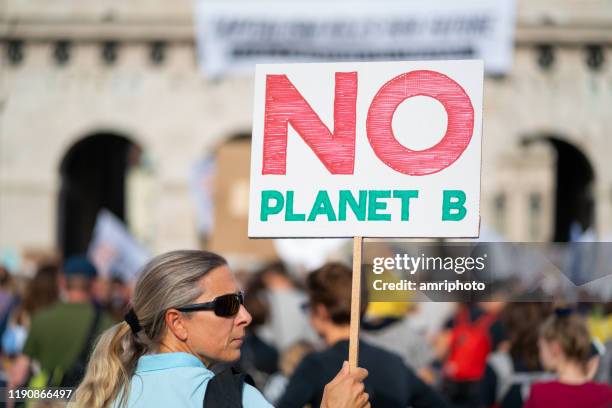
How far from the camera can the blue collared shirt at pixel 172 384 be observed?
3115 millimetres

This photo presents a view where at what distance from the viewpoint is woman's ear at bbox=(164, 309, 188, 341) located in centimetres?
327

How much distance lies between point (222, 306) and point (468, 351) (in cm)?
634

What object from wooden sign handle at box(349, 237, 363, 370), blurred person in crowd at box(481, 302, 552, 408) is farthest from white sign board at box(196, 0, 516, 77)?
wooden sign handle at box(349, 237, 363, 370)

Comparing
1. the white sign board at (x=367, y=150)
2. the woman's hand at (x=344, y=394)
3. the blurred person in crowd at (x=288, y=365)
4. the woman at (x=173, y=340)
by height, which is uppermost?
the white sign board at (x=367, y=150)

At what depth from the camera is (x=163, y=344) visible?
3293mm

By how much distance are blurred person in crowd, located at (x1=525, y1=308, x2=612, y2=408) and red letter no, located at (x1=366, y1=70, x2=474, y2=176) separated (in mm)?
1437

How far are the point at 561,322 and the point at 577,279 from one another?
102 centimetres

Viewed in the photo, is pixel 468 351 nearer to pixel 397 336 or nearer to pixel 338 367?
pixel 397 336

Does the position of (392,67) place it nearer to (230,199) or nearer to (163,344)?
(163,344)

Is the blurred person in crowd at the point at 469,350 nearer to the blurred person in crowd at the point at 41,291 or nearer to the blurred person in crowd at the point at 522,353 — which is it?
the blurred person in crowd at the point at 522,353

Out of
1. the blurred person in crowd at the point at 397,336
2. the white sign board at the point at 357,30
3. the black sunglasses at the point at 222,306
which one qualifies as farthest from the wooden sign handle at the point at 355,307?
the white sign board at the point at 357,30

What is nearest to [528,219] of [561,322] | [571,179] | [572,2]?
[571,179]

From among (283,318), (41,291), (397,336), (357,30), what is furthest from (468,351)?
(357,30)

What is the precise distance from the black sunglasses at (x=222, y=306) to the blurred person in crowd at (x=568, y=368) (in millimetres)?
1896
